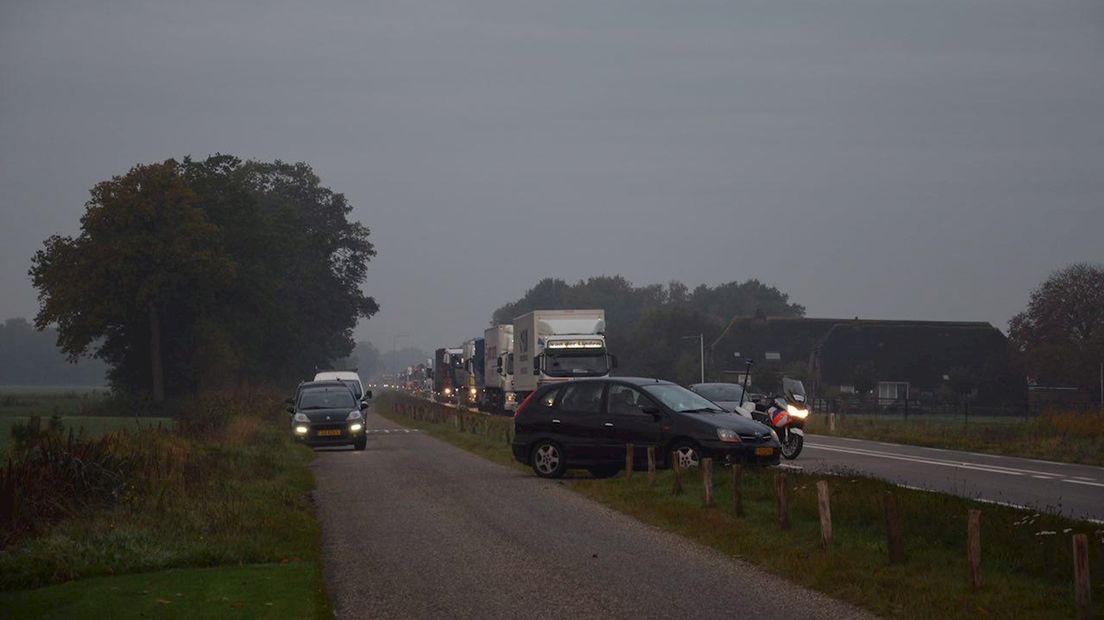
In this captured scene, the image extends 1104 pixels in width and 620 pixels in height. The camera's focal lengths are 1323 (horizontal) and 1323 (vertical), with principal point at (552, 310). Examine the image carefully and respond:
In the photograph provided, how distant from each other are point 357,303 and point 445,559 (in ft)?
278

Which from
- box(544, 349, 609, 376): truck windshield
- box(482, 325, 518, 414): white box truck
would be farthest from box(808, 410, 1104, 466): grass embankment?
box(482, 325, 518, 414): white box truck

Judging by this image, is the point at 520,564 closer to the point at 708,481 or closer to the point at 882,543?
the point at 882,543

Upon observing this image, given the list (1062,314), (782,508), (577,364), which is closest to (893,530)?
(782,508)

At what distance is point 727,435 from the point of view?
20516mm

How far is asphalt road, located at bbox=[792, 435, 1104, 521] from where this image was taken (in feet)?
60.5

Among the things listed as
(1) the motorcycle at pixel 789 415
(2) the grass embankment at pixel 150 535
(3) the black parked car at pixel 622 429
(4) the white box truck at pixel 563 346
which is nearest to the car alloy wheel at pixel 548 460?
(3) the black parked car at pixel 622 429

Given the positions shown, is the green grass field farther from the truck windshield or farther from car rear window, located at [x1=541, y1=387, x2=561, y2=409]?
the truck windshield

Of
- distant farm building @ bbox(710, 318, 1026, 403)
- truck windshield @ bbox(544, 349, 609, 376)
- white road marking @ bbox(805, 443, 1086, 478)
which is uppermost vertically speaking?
distant farm building @ bbox(710, 318, 1026, 403)

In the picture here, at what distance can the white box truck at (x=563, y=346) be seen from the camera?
4606 centimetres

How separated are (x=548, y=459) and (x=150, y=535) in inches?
366

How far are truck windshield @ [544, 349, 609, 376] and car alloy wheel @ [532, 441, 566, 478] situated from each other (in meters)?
23.7

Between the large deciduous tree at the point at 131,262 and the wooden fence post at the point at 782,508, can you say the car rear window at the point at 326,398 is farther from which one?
the large deciduous tree at the point at 131,262

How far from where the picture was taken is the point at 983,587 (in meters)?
10.6

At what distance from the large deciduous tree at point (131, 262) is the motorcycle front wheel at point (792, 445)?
43683 mm
